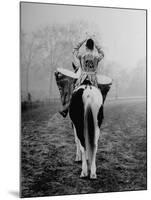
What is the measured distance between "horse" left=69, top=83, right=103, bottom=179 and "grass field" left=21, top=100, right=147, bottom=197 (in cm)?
8

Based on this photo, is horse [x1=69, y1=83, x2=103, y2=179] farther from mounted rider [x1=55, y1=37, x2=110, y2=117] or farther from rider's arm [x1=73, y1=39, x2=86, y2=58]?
rider's arm [x1=73, y1=39, x2=86, y2=58]

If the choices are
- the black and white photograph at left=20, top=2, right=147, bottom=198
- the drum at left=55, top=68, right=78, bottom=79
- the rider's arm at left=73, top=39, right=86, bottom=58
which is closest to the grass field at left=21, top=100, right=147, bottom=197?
the black and white photograph at left=20, top=2, right=147, bottom=198

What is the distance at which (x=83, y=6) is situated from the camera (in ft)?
20.4

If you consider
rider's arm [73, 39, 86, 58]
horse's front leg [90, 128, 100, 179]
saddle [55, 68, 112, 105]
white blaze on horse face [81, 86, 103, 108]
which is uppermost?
rider's arm [73, 39, 86, 58]

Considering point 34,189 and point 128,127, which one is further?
point 128,127

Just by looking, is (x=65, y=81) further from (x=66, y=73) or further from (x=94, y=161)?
(x=94, y=161)

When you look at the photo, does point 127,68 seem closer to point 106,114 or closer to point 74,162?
point 106,114

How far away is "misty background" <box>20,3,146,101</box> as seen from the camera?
5.93 m

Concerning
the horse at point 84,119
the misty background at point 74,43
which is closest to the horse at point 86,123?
the horse at point 84,119

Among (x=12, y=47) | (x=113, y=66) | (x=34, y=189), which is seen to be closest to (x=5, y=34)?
(x=12, y=47)

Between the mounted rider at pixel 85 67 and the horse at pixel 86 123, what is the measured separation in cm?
7

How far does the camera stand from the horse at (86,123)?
6027 millimetres

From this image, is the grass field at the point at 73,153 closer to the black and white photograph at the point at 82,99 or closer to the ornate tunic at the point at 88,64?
the black and white photograph at the point at 82,99

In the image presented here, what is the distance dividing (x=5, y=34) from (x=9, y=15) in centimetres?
25
